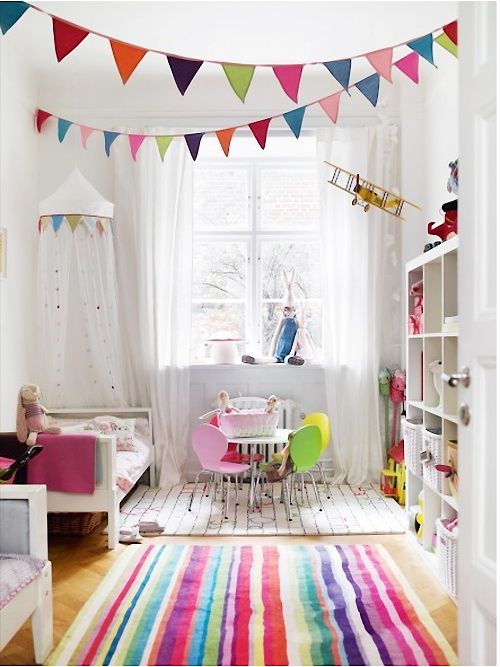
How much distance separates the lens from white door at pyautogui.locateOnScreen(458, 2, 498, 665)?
144cm

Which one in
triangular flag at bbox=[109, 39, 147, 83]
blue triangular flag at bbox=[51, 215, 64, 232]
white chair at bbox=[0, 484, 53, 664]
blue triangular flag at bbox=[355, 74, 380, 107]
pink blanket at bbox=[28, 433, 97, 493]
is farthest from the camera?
blue triangular flag at bbox=[51, 215, 64, 232]

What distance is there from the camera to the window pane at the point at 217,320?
4906 mm

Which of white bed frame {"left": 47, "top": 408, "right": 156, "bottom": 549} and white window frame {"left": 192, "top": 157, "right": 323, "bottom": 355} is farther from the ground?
white window frame {"left": 192, "top": 157, "right": 323, "bottom": 355}

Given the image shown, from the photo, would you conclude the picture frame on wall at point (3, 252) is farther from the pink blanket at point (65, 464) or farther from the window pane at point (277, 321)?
the window pane at point (277, 321)

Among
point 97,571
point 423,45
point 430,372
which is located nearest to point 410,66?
point 423,45

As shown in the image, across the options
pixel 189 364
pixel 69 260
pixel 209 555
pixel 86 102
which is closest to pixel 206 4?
pixel 86 102

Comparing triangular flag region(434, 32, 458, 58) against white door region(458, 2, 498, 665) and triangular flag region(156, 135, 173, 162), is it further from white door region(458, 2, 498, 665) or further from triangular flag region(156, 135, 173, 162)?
triangular flag region(156, 135, 173, 162)

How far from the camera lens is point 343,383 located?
15.1 feet

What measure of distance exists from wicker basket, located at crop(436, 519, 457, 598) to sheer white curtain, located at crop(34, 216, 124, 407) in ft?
8.50

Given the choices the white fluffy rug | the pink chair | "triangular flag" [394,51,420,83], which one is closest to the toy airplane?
"triangular flag" [394,51,420,83]

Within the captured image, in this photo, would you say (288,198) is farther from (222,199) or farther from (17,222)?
(17,222)

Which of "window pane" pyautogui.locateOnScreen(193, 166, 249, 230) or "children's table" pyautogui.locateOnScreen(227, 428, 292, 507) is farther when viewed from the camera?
"window pane" pyautogui.locateOnScreen(193, 166, 249, 230)

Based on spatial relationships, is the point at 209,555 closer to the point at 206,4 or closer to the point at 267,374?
the point at 267,374

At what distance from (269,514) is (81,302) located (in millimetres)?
2019
